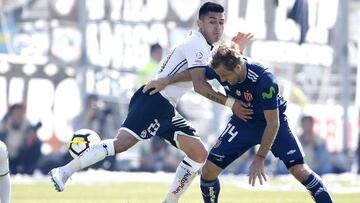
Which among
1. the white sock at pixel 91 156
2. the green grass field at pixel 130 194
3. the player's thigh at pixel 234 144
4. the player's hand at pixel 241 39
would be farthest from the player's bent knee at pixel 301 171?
the green grass field at pixel 130 194

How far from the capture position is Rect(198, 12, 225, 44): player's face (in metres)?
12.3

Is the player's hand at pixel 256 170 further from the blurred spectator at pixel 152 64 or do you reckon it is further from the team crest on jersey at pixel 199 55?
the blurred spectator at pixel 152 64

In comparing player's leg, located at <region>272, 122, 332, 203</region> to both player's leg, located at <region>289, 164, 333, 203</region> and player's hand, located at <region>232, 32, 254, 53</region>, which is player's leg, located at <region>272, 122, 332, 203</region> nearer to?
player's leg, located at <region>289, 164, 333, 203</region>

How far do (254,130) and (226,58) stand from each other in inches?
44.7

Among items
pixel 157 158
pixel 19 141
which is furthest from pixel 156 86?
pixel 157 158

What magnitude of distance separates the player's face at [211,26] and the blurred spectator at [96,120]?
9.98 m

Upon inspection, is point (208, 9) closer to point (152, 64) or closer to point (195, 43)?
point (195, 43)

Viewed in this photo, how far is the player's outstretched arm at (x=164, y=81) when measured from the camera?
1233 centimetres

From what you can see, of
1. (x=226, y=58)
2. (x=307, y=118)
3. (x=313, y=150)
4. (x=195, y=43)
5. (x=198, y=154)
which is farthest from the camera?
(x=313, y=150)

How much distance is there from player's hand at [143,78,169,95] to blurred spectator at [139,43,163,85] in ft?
27.1

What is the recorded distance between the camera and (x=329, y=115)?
25.7 meters

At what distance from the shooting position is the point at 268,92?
10961 millimetres

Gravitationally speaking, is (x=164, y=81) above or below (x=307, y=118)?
above

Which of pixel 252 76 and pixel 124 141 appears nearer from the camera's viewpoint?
pixel 252 76
